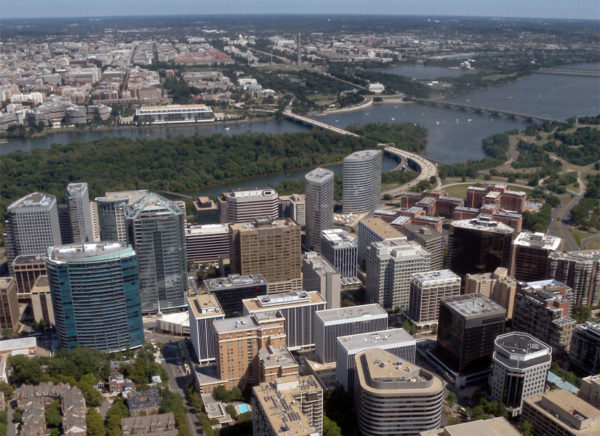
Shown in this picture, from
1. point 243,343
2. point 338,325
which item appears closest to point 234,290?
point 243,343

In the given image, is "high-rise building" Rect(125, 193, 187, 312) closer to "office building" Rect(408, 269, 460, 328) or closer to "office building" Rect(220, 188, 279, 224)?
"office building" Rect(220, 188, 279, 224)

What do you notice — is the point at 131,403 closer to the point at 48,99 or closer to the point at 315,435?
the point at 315,435

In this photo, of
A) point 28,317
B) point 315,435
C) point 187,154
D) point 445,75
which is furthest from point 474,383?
point 445,75

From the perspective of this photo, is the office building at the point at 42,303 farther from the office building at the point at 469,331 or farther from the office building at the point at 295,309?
the office building at the point at 469,331

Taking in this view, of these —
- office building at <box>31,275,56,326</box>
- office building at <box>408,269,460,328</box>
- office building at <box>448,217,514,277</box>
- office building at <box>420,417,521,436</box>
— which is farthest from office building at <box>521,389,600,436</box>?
office building at <box>31,275,56,326</box>

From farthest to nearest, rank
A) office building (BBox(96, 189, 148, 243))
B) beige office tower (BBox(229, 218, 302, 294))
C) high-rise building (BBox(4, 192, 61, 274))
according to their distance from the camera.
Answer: office building (BBox(96, 189, 148, 243)) → high-rise building (BBox(4, 192, 61, 274)) → beige office tower (BBox(229, 218, 302, 294))

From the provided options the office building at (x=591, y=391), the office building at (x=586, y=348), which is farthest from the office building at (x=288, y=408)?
the office building at (x=586, y=348)
